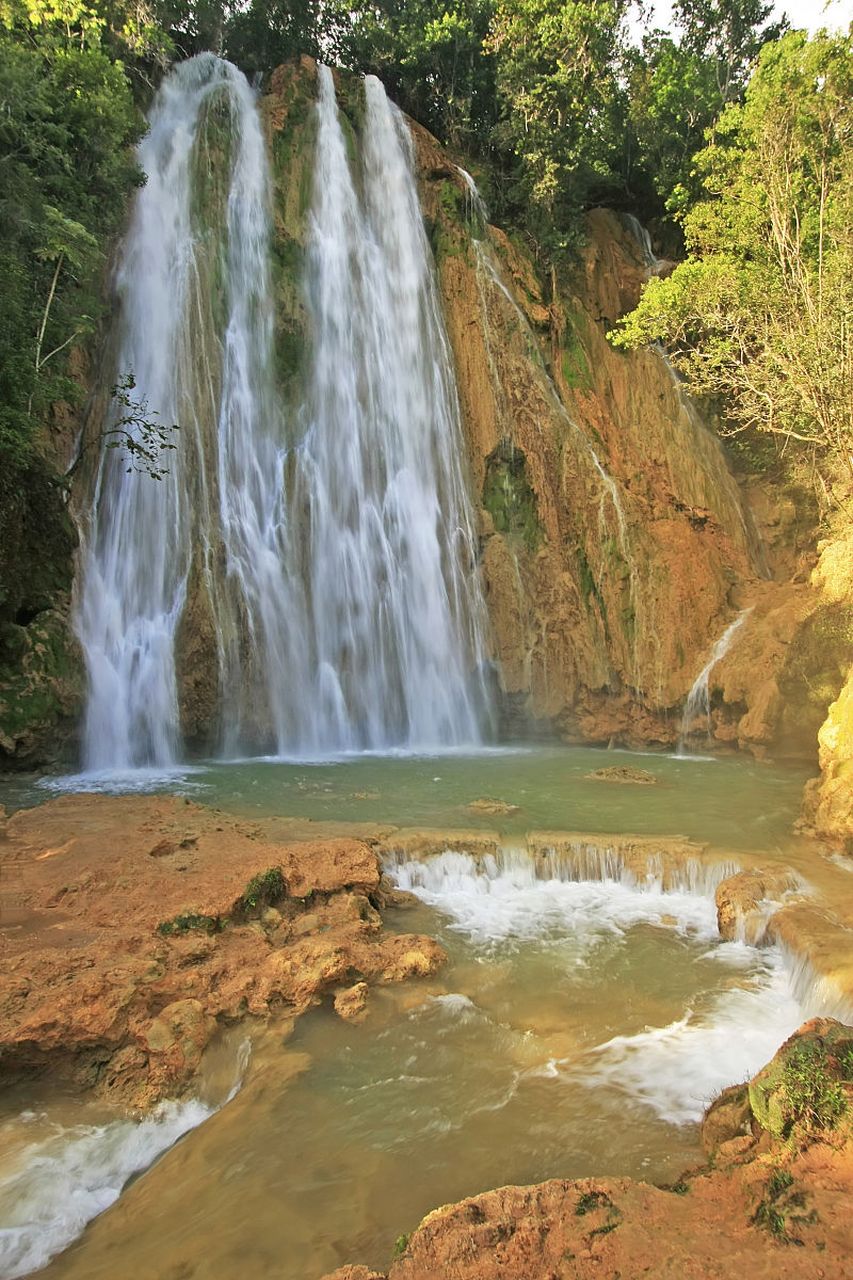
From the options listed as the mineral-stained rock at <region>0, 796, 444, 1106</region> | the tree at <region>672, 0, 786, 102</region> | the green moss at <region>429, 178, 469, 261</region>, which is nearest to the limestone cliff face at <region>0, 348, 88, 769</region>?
the mineral-stained rock at <region>0, 796, 444, 1106</region>

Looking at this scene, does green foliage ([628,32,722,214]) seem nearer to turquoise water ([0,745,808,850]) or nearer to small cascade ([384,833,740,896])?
turquoise water ([0,745,808,850])

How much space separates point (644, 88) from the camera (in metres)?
22.1

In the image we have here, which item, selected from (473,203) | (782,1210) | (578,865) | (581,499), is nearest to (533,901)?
(578,865)

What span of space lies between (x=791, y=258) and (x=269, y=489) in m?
10.6

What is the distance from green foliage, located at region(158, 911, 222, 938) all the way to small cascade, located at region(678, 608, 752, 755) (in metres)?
11.2

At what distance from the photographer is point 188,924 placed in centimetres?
544

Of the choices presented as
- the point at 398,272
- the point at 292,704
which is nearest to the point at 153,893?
the point at 292,704

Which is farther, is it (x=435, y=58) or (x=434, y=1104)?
(x=435, y=58)

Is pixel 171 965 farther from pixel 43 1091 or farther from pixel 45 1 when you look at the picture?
pixel 45 1

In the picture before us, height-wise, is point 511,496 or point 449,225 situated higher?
point 449,225

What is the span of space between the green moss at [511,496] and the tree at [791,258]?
4.43m

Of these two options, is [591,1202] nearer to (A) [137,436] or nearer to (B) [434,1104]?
(B) [434,1104]

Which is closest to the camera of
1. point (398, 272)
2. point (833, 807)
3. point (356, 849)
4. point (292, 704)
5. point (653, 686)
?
point (356, 849)

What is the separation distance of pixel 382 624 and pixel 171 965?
1112 cm
